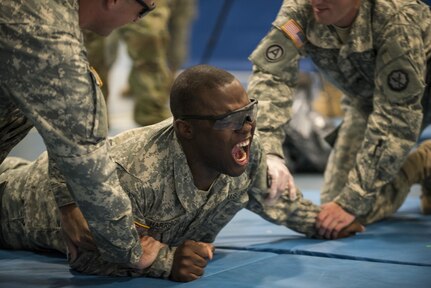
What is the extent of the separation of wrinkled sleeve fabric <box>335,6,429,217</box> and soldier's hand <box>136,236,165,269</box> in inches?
38.9

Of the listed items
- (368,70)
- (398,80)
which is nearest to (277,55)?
(368,70)

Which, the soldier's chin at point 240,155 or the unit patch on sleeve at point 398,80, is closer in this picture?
the soldier's chin at point 240,155

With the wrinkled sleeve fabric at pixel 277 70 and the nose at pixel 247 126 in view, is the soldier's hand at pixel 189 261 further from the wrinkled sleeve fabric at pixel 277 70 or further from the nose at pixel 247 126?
the wrinkled sleeve fabric at pixel 277 70

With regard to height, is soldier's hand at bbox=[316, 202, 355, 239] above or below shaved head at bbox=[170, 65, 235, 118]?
below

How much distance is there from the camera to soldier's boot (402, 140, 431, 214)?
11.8 feet

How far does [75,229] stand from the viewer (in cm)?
232

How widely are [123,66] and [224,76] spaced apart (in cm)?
885

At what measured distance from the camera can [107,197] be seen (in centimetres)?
199

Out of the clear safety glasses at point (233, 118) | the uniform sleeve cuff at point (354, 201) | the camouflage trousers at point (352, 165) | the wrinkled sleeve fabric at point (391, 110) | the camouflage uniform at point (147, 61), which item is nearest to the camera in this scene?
the clear safety glasses at point (233, 118)

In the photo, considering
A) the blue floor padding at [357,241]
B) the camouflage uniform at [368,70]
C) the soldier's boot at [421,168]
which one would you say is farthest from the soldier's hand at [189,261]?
the soldier's boot at [421,168]

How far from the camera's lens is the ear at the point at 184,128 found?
2357 millimetres

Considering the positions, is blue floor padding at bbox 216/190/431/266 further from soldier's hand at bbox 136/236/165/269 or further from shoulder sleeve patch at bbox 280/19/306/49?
shoulder sleeve patch at bbox 280/19/306/49

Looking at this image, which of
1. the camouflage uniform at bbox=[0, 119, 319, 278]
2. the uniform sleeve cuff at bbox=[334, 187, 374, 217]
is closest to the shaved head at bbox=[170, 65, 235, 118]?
the camouflage uniform at bbox=[0, 119, 319, 278]

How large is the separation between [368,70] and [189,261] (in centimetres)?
129
